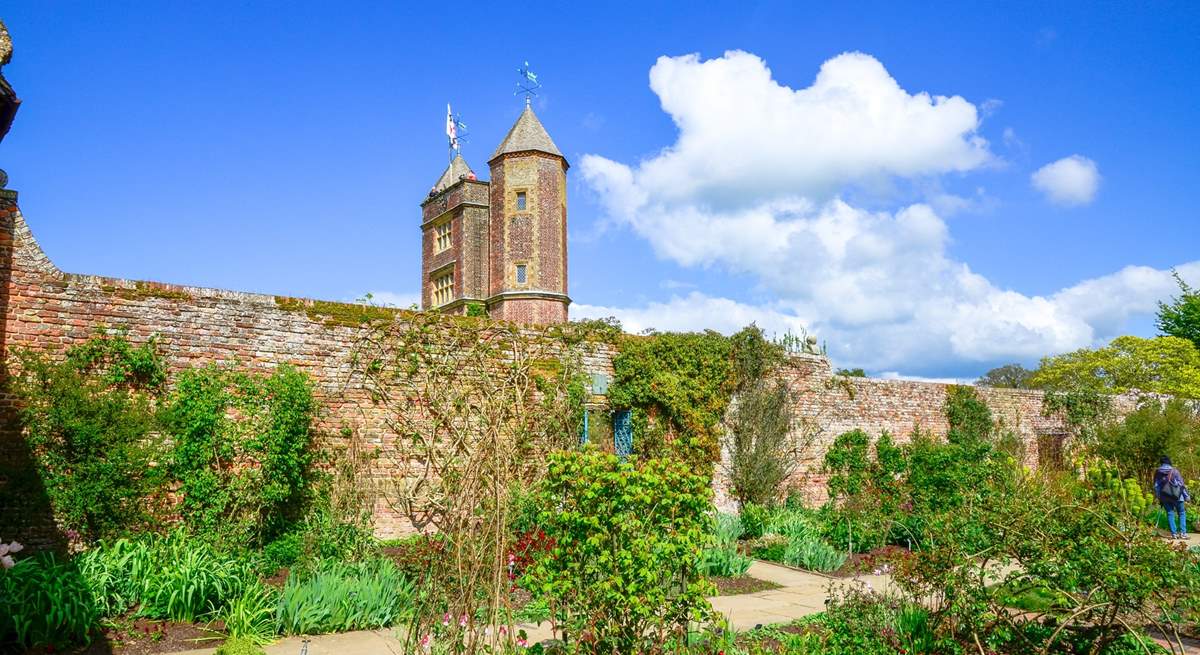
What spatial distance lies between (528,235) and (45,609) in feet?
70.0

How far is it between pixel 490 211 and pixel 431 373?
2252 cm

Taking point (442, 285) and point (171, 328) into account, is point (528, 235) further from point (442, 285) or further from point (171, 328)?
point (171, 328)

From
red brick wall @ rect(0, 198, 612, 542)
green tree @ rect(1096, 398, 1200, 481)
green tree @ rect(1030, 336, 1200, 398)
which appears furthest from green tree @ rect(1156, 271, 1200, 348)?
red brick wall @ rect(0, 198, 612, 542)

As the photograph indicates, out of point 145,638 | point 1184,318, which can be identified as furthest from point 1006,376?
point 145,638

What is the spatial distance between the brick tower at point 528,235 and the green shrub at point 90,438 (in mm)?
18039

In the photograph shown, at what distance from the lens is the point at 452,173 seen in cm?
3238

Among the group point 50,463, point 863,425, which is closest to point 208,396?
point 50,463

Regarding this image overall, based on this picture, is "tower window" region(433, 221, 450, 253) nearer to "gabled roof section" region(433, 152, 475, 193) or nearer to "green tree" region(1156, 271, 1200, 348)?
"gabled roof section" region(433, 152, 475, 193)

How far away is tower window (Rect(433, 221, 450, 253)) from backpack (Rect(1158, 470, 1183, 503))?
23965mm

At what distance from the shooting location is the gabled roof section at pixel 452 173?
31.8m

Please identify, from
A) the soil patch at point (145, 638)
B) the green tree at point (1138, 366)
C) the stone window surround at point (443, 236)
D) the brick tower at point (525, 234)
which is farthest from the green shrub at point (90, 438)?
the green tree at point (1138, 366)

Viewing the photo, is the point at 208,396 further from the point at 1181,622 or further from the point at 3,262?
the point at 1181,622

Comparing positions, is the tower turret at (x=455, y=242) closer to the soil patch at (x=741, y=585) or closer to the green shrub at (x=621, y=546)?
the soil patch at (x=741, y=585)

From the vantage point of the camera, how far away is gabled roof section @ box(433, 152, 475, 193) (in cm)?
3183
